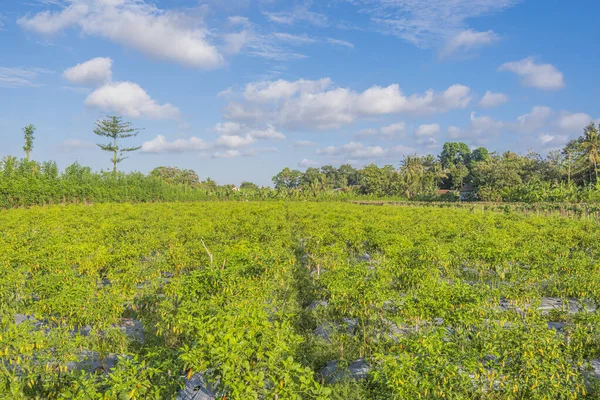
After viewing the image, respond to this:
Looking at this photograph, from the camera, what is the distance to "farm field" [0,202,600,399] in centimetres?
436

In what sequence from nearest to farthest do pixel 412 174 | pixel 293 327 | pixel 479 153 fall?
pixel 293 327, pixel 412 174, pixel 479 153

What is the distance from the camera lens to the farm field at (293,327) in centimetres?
436

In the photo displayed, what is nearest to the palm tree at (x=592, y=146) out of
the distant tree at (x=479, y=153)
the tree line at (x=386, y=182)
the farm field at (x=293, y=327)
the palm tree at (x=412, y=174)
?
the tree line at (x=386, y=182)

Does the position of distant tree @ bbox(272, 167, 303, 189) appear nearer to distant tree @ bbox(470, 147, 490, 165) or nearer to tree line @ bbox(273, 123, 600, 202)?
tree line @ bbox(273, 123, 600, 202)

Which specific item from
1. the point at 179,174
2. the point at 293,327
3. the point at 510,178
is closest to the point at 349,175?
the point at 179,174

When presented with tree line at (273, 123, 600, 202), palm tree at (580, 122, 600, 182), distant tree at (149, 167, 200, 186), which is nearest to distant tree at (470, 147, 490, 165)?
tree line at (273, 123, 600, 202)

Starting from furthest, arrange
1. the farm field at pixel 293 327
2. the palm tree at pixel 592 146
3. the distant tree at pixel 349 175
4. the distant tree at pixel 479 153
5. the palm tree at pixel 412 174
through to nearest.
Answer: the distant tree at pixel 349 175, the distant tree at pixel 479 153, the palm tree at pixel 412 174, the palm tree at pixel 592 146, the farm field at pixel 293 327

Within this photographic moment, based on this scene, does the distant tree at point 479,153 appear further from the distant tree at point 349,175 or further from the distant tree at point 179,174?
the distant tree at point 179,174

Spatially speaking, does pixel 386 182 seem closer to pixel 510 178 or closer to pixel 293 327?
pixel 510 178

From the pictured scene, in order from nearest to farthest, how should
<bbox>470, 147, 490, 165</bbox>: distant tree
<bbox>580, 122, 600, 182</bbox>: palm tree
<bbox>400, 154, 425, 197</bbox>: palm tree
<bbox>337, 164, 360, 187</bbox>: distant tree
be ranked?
<bbox>580, 122, 600, 182</bbox>: palm tree → <bbox>400, 154, 425, 197</bbox>: palm tree → <bbox>470, 147, 490, 165</bbox>: distant tree → <bbox>337, 164, 360, 187</bbox>: distant tree

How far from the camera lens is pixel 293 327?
749cm

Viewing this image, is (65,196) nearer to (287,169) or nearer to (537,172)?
(287,169)

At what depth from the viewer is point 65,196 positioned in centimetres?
4006

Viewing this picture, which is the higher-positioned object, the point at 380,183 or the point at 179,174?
the point at 179,174
